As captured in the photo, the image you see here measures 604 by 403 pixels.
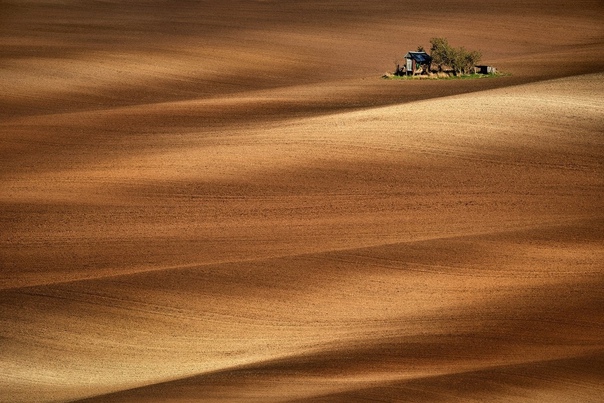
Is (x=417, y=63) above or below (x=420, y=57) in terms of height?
below

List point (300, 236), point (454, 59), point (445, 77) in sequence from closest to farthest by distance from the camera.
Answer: point (300, 236)
point (445, 77)
point (454, 59)

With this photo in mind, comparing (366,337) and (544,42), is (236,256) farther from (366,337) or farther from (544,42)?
(544,42)

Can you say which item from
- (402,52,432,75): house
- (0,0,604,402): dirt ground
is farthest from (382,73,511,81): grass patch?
(0,0,604,402): dirt ground

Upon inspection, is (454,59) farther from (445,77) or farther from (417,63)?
(417,63)

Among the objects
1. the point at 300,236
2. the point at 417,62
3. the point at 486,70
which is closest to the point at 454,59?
the point at 486,70

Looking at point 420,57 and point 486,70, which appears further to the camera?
point 420,57

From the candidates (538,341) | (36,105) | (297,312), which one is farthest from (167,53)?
(538,341)

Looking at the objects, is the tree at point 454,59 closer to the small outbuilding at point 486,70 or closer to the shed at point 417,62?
the small outbuilding at point 486,70
